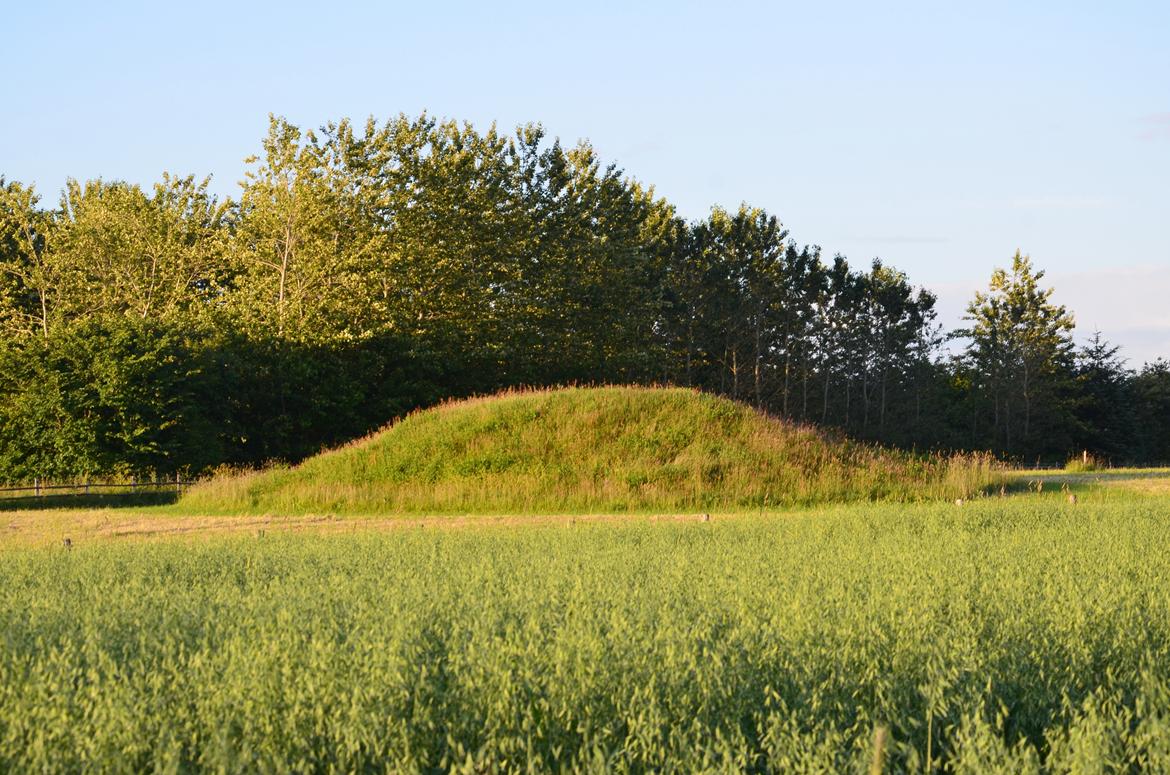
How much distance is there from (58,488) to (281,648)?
30698 mm

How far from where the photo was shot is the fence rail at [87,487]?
3266 centimetres

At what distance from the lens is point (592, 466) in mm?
28094

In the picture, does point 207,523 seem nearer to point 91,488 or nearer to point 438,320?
point 91,488

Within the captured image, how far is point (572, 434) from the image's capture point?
97.9 feet

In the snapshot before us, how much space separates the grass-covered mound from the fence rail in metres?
4.94

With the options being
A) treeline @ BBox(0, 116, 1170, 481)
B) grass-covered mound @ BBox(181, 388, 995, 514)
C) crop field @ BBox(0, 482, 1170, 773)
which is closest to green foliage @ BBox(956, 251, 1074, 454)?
treeline @ BBox(0, 116, 1170, 481)

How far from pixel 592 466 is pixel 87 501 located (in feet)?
46.7

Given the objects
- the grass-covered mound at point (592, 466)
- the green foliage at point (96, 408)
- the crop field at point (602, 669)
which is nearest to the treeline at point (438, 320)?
the green foliage at point (96, 408)

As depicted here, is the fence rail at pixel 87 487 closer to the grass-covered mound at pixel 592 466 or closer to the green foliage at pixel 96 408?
the green foliage at pixel 96 408

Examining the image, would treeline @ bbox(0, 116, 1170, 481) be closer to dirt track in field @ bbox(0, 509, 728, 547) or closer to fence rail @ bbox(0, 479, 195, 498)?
fence rail @ bbox(0, 479, 195, 498)

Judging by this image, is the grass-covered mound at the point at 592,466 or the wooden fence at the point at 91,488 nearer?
the grass-covered mound at the point at 592,466

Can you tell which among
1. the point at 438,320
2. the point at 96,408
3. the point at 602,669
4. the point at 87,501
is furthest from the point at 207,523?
the point at 438,320

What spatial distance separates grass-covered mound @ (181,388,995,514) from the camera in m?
26.6

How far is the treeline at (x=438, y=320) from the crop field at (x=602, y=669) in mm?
27638
